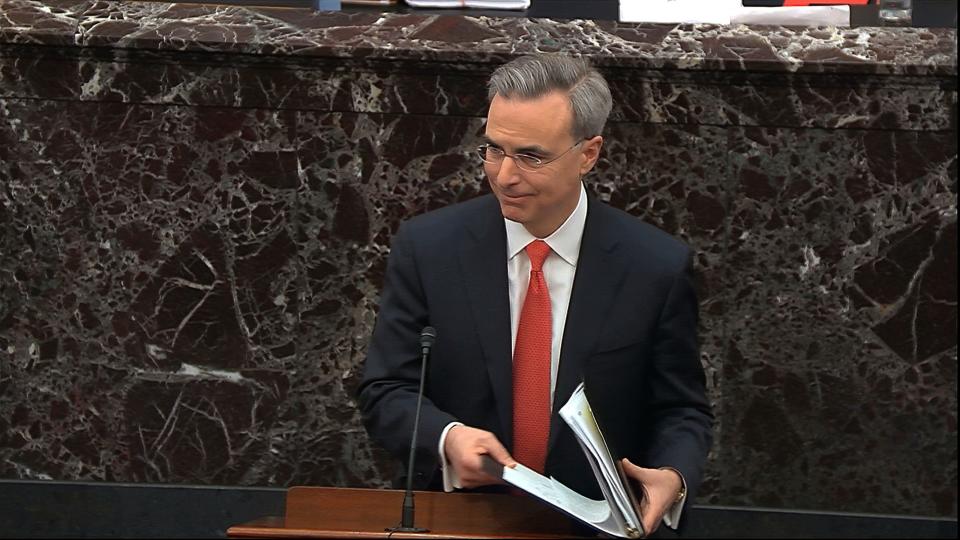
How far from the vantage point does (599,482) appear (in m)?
2.59

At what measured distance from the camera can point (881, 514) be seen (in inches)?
177

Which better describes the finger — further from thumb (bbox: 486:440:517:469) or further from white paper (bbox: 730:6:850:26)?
white paper (bbox: 730:6:850:26)

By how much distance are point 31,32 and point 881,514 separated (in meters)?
2.95

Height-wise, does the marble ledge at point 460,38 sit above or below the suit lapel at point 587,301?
above

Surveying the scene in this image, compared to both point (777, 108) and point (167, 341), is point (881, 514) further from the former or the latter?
point (167, 341)

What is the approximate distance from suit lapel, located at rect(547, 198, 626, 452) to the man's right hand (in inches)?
12.7

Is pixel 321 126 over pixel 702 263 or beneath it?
over

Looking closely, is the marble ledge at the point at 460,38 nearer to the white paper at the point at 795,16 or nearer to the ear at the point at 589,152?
the white paper at the point at 795,16

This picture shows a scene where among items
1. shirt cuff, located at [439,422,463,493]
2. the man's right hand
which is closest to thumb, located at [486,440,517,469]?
the man's right hand

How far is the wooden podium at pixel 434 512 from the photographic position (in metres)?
2.72

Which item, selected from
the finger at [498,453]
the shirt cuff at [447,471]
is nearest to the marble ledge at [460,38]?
the shirt cuff at [447,471]

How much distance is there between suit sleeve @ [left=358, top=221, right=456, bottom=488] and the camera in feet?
9.55

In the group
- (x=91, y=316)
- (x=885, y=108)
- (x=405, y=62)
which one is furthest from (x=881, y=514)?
(x=91, y=316)

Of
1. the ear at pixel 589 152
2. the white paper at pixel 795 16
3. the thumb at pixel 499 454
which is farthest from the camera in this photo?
the white paper at pixel 795 16
